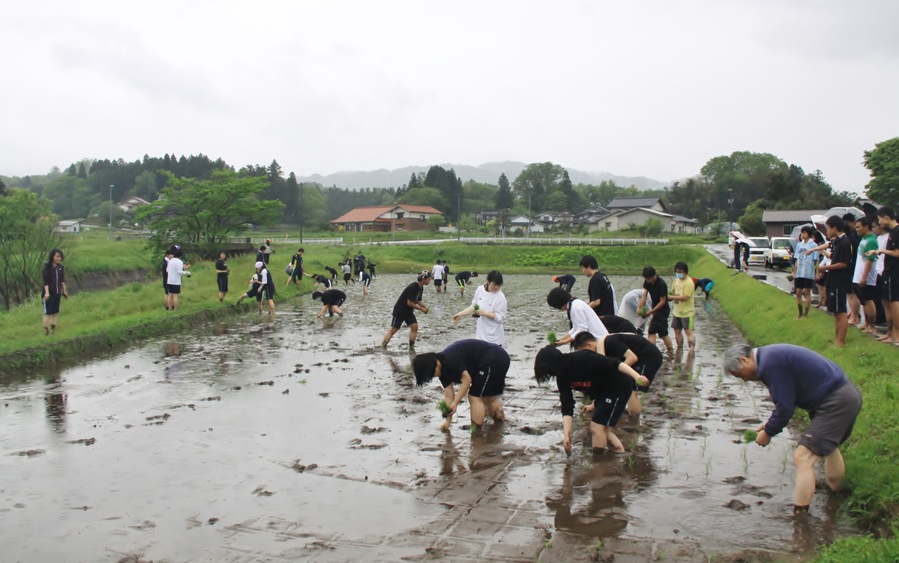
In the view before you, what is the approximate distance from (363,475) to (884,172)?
56876 mm

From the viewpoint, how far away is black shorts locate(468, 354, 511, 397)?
8.45 m

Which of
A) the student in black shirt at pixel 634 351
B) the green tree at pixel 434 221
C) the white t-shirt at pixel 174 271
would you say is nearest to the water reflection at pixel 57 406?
the student in black shirt at pixel 634 351

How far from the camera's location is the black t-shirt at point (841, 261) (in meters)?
10.6

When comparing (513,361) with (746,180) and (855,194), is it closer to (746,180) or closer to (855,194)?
(855,194)

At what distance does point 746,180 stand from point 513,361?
302 feet

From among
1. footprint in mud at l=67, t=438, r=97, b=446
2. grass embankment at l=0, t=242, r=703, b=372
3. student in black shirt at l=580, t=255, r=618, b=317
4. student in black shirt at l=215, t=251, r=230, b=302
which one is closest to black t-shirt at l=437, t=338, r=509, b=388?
student in black shirt at l=580, t=255, r=618, b=317

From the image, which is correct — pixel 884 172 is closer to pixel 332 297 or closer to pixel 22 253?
pixel 332 297

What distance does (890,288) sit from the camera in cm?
961

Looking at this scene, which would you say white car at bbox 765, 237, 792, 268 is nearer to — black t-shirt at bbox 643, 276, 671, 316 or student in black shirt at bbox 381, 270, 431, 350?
black t-shirt at bbox 643, 276, 671, 316

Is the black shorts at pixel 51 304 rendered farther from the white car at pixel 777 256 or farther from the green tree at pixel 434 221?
the green tree at pixel 434 221

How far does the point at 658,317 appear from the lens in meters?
13.2

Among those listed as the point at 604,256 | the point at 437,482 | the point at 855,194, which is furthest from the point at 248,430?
the point at 855,194

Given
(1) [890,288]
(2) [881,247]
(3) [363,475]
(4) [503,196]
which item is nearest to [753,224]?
(2) [881,247]

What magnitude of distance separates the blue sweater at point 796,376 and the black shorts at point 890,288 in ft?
15.1
